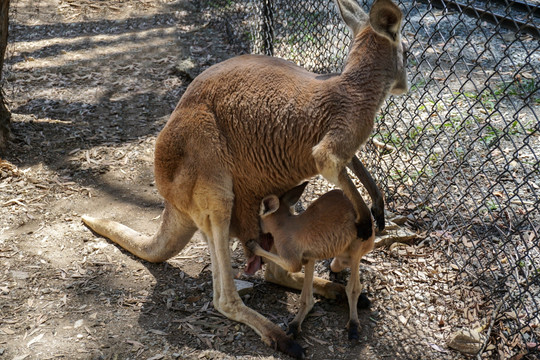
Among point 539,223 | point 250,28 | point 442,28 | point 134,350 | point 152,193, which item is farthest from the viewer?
point 250,28

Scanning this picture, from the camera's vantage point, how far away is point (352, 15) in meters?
3.55

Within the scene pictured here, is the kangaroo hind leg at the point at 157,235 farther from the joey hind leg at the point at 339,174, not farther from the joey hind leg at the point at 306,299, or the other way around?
the joey hind leg at the point at 339,174

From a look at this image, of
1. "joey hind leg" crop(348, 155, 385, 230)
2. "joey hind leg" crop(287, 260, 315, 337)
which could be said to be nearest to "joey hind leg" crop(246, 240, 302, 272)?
"joey hind leg" crop(287, 260, 315, 337)

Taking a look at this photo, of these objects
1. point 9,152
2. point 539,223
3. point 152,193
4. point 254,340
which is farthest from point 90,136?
point 539,223

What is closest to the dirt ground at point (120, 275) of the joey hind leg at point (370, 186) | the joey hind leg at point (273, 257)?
the joey hind leg at point (273, 257)

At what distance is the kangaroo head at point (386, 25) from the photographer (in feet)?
10.2

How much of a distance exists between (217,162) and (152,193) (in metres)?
1.73

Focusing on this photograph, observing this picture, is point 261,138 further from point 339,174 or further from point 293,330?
point 293,330

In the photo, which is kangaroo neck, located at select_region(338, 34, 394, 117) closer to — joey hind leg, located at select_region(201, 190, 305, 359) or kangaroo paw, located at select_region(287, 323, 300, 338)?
joey hind leg, located at select_region(201, 190, 305, 359)

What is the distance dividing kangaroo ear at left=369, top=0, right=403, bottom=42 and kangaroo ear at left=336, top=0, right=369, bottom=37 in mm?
310

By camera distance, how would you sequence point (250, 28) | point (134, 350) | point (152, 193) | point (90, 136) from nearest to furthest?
point (134, 350), point (152, 193), point (90, 136), point (250, 28)

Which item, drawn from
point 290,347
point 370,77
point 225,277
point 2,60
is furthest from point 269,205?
point 2,60

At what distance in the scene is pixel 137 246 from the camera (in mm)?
4215

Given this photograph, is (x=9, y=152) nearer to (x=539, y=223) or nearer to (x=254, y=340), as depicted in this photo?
(x=254, y=340)
